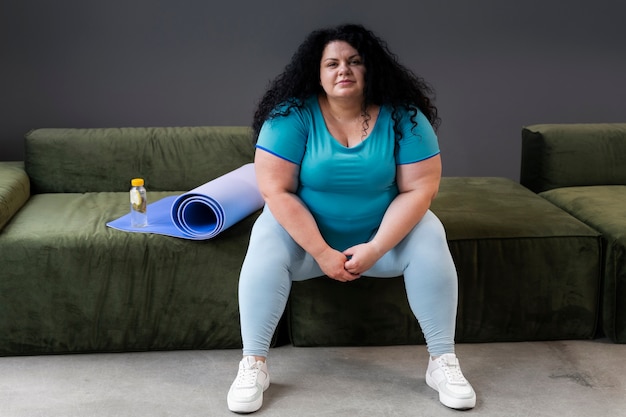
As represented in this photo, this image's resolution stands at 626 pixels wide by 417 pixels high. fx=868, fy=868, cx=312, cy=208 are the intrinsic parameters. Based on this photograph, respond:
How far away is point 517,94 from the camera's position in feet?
14.0

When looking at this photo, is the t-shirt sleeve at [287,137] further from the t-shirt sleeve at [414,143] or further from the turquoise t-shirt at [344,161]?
the t-shirt sleeve at [414,143]

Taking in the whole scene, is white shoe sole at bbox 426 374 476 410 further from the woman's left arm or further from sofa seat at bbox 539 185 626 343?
sofa seat at bbox 539 185 626 343

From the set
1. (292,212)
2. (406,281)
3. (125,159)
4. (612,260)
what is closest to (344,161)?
(292,212)

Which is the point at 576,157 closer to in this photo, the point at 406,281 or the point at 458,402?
the point at 406,281

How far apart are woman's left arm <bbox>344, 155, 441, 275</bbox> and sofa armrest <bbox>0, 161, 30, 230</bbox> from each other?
1.16 m

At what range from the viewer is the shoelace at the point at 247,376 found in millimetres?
2414

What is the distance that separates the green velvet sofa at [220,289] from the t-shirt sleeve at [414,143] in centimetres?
36

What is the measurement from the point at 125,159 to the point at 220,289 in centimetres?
89

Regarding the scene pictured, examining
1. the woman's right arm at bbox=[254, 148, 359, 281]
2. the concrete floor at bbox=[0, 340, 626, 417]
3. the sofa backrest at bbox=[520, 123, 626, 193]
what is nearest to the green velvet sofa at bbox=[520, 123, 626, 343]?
the sofa backrest at bbox=[520, 123, 626, 193]

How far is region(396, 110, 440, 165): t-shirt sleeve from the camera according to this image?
254 cm

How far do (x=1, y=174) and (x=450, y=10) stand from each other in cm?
217

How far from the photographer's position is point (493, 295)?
2805mm

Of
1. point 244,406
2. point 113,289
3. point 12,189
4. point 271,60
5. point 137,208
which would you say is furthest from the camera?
point 271,60

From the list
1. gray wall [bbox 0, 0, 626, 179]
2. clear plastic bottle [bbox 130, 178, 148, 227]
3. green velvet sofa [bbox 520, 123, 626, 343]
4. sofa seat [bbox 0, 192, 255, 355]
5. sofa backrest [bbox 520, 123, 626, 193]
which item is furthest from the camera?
gray wall [bbox 0, 0, 626, 179]
